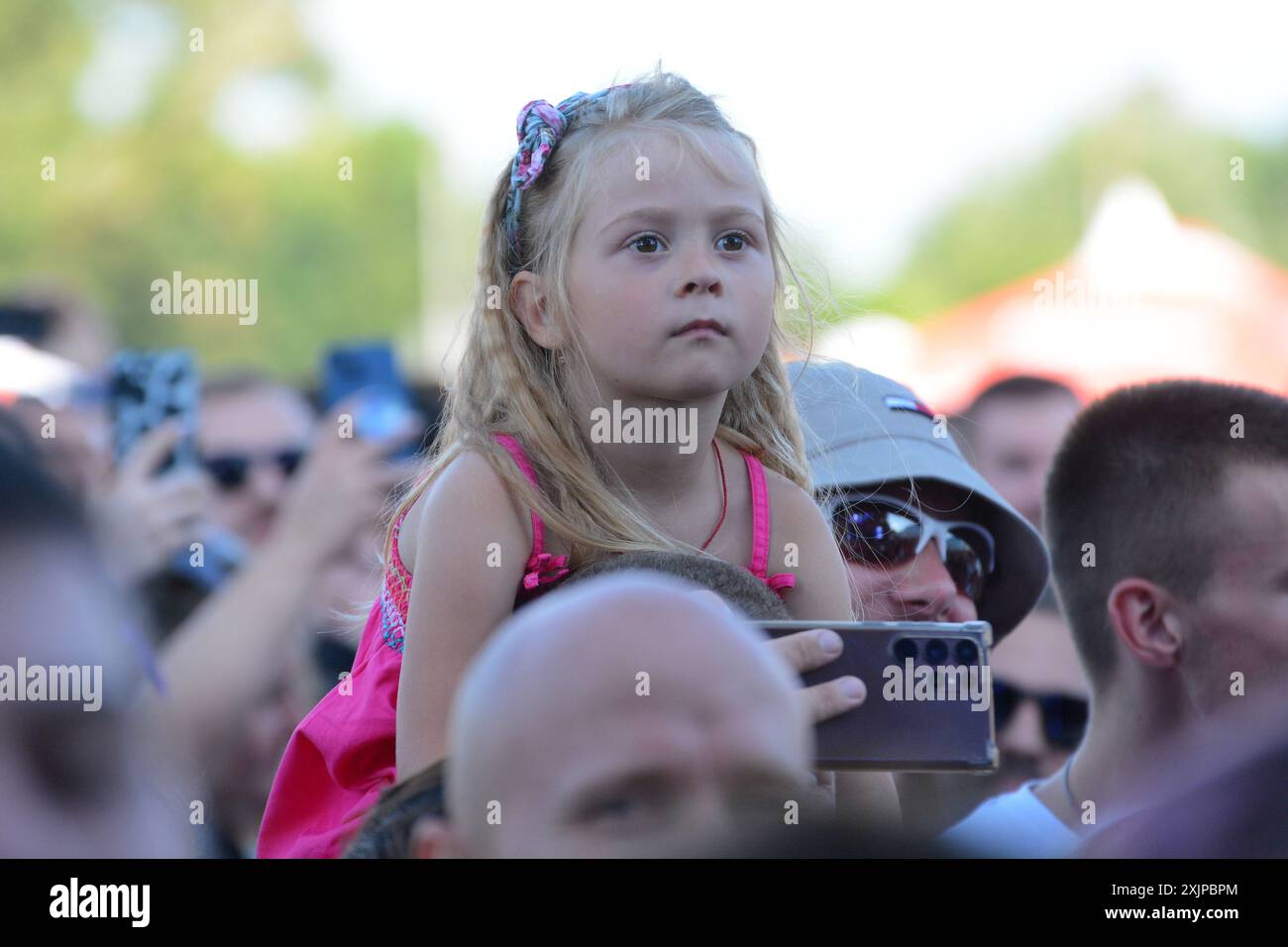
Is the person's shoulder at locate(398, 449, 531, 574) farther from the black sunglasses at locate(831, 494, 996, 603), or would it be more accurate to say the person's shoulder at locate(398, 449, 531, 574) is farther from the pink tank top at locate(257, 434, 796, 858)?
the black sunglasses at locate(831, 494, 996, 603)

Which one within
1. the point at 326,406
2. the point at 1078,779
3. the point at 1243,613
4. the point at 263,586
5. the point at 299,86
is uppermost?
the point at 299,86

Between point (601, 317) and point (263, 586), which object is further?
point (263, 586)

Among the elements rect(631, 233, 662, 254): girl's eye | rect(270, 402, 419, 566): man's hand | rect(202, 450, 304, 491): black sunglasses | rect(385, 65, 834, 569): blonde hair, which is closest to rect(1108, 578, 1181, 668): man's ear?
rect(385, 65, 834, 569): blonde hair

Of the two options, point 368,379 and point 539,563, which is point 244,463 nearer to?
point 368,379

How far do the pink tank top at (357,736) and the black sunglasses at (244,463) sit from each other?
290cm

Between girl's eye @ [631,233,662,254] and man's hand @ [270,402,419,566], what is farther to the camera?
man's hand @ [270,402,419,566]

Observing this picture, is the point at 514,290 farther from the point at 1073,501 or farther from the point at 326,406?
the point at 326,406

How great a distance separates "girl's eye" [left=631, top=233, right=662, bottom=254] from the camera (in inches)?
92.4

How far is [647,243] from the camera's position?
2.35 meters

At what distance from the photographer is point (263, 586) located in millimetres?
3172

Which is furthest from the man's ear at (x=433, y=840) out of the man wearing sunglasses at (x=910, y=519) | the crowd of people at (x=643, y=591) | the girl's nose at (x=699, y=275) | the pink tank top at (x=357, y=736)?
the man wearing sunglasses at (x=910, y=519)

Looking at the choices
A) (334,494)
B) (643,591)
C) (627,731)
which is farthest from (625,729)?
(334,494)
